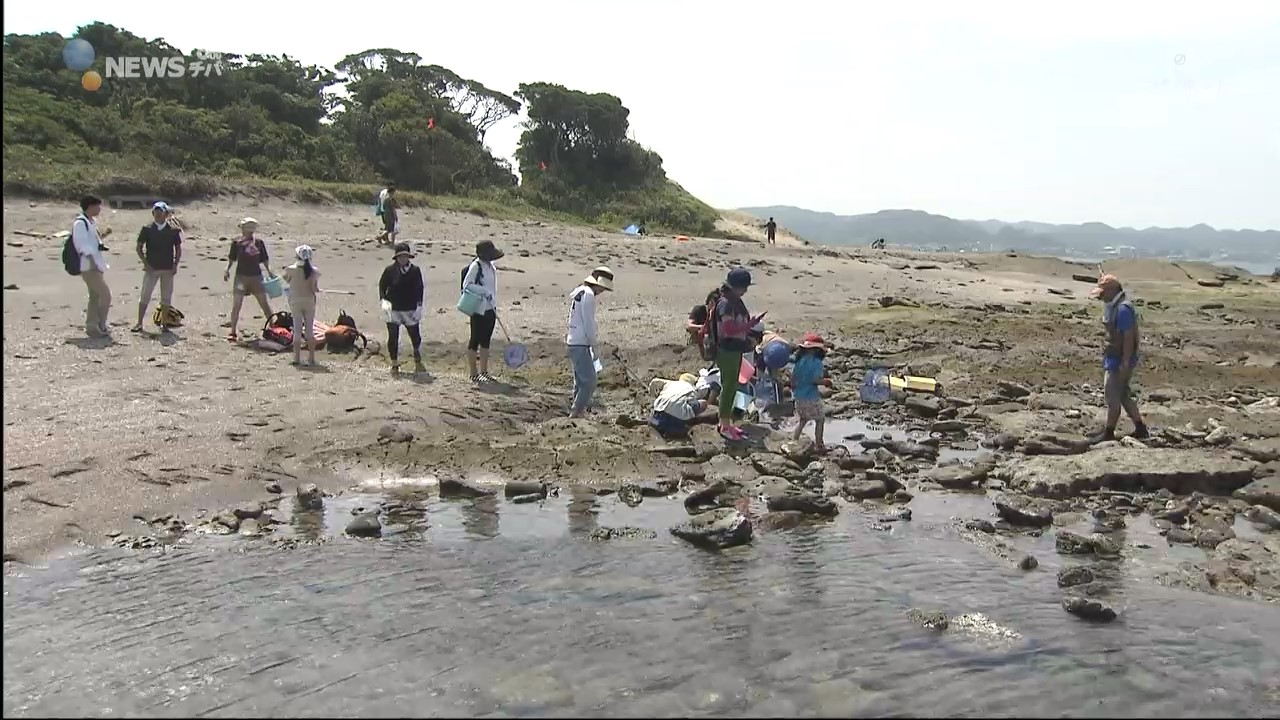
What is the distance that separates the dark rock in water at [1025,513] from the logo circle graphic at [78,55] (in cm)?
3552

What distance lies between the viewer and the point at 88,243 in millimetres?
12094

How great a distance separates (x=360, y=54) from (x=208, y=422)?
44824 millimetres

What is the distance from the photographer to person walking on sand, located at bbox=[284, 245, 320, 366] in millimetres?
11875

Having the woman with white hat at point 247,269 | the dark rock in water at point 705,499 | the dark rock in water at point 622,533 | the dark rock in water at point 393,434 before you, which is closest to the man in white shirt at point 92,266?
the woman with white hat at point 247,269

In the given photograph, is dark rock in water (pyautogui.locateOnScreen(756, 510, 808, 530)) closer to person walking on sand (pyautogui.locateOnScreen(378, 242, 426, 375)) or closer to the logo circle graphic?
person walking on sand (pyautogui.locateOnScreen(378, 242, 426, 375))

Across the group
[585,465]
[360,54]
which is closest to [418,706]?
[585,465]

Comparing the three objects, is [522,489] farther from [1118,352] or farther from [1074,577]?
[1118,352]

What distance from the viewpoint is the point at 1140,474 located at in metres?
8.95

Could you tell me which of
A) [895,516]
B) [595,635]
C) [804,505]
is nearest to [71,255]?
[804,505]

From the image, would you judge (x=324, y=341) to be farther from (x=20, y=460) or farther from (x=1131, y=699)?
(x=1131, y=699)

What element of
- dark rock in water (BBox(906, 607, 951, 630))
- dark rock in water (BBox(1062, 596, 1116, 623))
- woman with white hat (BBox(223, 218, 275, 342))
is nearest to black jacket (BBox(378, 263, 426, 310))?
woman with white hat (BBox(223, 218, 275, 342))

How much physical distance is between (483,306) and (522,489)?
3.65 metres

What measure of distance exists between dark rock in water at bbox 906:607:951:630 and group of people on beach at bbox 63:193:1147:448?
147 inches

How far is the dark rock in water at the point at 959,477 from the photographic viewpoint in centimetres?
917
